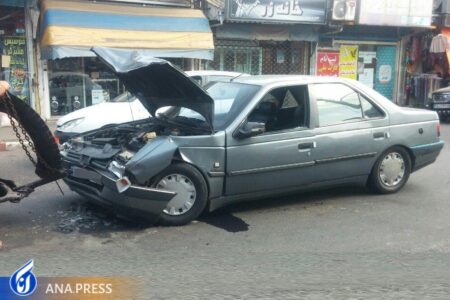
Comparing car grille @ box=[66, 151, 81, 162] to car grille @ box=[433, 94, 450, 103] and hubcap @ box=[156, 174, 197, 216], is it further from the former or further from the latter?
car grille @ box=[433, 94, 450, 103]

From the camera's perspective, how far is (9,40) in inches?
523

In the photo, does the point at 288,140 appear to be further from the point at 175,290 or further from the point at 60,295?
the point at 60,295

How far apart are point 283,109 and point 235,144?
985 millimetres

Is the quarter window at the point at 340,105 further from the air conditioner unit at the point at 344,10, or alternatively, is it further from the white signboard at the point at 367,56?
the white signboard at the point at 367,56

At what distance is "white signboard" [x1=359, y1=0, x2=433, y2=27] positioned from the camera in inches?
661

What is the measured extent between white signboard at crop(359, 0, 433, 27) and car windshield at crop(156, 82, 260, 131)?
39.0ft

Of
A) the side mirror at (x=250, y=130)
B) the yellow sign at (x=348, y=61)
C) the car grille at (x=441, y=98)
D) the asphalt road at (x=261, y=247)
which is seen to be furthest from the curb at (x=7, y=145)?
the car grille at (x=441, y=98)

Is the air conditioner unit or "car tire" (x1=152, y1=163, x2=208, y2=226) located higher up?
the air conditioner unit

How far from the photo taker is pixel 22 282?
121 inches

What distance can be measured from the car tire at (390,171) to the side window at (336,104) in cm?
64

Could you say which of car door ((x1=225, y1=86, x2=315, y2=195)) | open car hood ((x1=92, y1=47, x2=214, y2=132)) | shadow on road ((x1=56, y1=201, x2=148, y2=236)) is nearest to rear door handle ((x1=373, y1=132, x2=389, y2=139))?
car door ((x1=225, y1=86, x2=315, y2=195))

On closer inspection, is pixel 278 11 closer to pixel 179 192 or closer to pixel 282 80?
pixel 282 80

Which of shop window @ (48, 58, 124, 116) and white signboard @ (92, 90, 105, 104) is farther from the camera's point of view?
white signboard @ (92, 90, 105, 104)

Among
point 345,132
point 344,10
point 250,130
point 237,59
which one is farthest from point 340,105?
point 344,10
